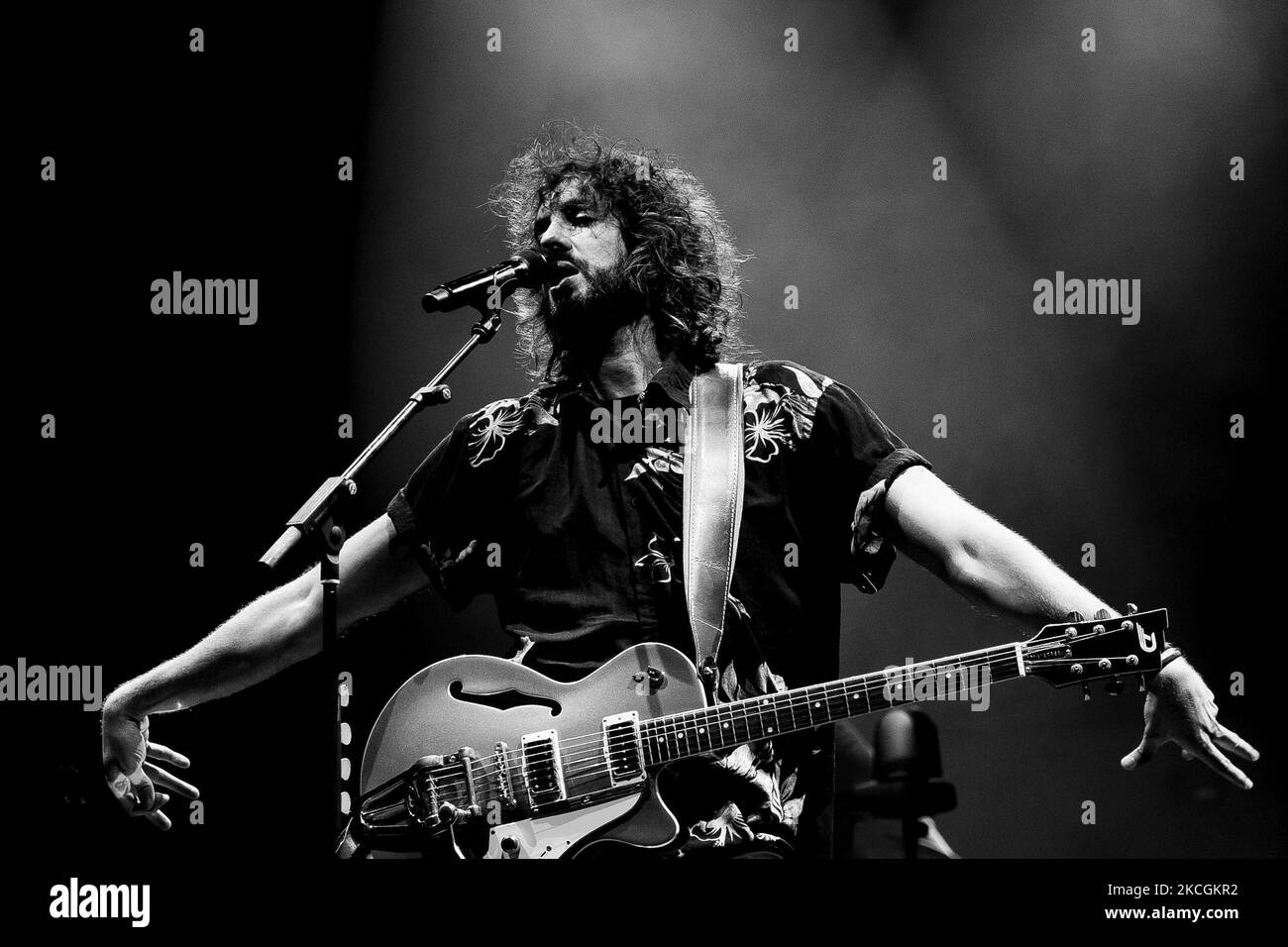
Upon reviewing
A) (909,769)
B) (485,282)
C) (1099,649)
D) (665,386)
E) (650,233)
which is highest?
(650,233)

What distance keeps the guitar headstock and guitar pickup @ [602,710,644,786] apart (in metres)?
0.82

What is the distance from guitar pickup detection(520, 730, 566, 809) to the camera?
271 cm

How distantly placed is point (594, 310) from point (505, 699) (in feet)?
3.31

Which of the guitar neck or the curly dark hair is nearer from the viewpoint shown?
the guitar neck

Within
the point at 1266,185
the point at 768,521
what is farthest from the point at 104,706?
the point at 1266,185

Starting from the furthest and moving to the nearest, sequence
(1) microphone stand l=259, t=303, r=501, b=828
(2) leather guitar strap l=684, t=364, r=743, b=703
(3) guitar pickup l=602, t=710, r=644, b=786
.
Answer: (2) leather guitar strap l=684, t=364, r=743, b=703, (3) guitar pickup l=602, t=710, r=644, b=786, (1) microphone stand l=259, t=303, r=501, b=828

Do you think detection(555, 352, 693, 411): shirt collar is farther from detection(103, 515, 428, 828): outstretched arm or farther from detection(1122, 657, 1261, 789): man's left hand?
detection(1122, 657, 1261, 789): man's left hand

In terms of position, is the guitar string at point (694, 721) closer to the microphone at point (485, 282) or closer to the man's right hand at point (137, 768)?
the man's right hand at point (137, 768)

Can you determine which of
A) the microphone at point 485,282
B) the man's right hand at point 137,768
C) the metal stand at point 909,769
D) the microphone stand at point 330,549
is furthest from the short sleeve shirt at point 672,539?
the man's right hand at point 137,768

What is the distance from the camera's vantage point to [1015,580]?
104 inches

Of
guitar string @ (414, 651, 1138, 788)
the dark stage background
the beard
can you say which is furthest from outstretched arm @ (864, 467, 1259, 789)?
the beard

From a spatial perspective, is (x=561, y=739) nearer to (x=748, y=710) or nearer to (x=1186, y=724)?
(x=748, y=710)

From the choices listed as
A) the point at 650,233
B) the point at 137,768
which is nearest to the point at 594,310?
the point at 650,233

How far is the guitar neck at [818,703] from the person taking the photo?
2.51 m
